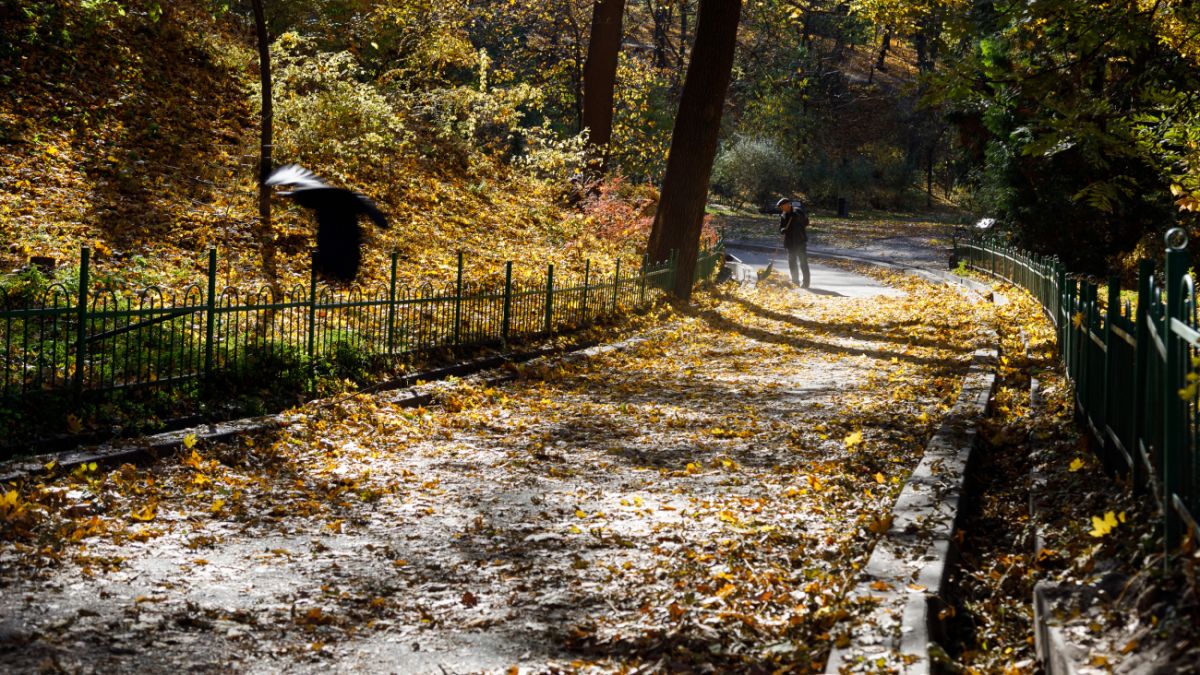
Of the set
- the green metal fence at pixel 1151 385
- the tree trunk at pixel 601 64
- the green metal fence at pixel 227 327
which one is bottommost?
the green metal fence at pixel 227 327

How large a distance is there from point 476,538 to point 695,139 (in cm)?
1268

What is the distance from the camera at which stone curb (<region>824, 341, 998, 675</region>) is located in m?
4.08

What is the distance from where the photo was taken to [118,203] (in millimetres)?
13406

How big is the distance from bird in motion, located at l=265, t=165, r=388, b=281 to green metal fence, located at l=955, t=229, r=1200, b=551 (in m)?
Result: 4.83

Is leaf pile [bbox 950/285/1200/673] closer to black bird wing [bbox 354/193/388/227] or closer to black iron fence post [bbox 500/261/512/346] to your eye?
black bird wing [bbox 354/193/388/227]

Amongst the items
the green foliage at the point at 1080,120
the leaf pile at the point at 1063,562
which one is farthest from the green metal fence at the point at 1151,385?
the green foliage at the point at 1080,120

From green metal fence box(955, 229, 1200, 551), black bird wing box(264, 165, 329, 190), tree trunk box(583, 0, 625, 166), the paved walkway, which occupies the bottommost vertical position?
the paved walkway

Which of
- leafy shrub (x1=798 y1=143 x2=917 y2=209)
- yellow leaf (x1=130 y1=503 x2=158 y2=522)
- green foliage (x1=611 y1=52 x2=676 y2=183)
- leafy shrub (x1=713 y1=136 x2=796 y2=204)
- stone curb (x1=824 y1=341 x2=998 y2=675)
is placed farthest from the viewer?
leafy shrub (x1=798 y1=143 x2=917 y2=209)

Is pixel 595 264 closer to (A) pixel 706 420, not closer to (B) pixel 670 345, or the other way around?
(B) pixel 670 345

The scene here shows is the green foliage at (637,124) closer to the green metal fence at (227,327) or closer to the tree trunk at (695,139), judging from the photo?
the tree trunk at (695,139)

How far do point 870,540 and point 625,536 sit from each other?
4.34 ft

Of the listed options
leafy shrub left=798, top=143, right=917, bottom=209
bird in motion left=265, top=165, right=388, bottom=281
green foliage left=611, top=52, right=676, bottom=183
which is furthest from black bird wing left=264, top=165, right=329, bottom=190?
leafy shrub left=798, top=143, right=917, bottom=209

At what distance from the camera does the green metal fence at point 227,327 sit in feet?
24.7

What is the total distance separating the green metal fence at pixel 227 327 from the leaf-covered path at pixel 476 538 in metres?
0.88
